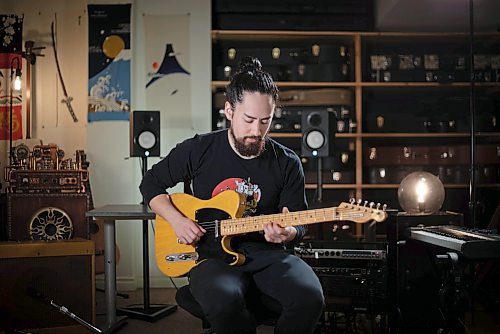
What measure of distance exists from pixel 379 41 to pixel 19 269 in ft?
11.0

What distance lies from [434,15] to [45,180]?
Answer: 10.0 feet

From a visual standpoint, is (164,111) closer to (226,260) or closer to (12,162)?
(12,162)

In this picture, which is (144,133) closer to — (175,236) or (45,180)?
(45,180)

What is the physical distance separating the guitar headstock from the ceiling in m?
2.61

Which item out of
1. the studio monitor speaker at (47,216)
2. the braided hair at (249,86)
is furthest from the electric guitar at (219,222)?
the studio monitor speaker at (47,216)

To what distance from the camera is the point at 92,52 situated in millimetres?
4387

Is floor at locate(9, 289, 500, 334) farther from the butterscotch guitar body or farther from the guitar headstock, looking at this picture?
the guitar headstock

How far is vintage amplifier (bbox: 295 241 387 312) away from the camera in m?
2.79

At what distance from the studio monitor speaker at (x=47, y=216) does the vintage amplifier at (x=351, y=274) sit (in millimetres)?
1645

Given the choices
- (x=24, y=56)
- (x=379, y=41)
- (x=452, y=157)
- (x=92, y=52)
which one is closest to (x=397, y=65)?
(x=379, y=41)

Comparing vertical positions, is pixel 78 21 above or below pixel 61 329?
above

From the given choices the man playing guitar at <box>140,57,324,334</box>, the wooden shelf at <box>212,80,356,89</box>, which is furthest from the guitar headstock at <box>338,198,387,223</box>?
the wooden shelf at <box>212,80,356,89</box>

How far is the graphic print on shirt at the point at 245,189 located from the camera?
198 centimetres

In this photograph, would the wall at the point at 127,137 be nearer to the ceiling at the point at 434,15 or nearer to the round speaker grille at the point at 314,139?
the round speaker grille at the point at 314,139
